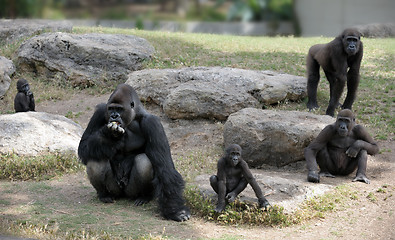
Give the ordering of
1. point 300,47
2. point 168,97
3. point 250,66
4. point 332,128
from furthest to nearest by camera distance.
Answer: point 300,47 < point 250,66 < point 168,97 < point 332,128

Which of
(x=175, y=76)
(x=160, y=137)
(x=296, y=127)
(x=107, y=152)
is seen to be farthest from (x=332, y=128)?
(x=175, y=76)

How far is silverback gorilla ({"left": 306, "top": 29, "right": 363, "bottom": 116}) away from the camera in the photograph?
8500 millimetres

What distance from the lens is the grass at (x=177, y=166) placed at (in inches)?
195

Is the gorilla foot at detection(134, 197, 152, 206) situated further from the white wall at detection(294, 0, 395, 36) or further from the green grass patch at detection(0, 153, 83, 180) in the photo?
the white wall at detection(294, 0, 395, 36)

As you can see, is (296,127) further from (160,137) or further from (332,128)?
A: (160,137)

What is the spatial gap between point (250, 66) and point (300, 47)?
2427mm

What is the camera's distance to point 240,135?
288 inches

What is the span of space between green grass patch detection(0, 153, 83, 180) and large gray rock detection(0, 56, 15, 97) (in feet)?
14.6

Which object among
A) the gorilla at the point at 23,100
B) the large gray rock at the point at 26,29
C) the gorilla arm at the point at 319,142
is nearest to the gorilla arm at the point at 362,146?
the gorilla arm at the point at 319,142

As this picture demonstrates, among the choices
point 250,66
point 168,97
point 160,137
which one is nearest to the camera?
point 160,137

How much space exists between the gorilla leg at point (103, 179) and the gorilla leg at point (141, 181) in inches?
6.9

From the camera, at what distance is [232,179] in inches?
213

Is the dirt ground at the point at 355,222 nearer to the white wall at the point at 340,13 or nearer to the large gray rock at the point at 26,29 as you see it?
the white wall at the point at 340,13

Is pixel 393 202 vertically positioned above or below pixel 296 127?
below
